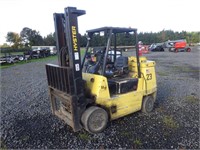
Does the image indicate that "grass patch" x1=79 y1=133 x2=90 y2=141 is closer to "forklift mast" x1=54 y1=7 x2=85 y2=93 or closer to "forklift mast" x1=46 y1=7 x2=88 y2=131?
"forklift mast" x1=46 y1=7 x2=88 y2=131

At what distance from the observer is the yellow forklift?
395 cm

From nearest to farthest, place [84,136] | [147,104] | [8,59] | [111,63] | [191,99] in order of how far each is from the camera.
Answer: [84,136] < [111,63] < [147,104] < [191,99] < [8,59]

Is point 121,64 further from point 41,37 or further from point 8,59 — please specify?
point 41,37

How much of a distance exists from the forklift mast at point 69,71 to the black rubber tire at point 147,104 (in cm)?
198

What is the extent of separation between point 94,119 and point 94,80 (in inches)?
34.9

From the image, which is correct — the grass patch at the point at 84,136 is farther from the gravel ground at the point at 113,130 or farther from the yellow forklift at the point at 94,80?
the yellow forklift at the point at 94,80

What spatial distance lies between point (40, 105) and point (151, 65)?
3.86 metres

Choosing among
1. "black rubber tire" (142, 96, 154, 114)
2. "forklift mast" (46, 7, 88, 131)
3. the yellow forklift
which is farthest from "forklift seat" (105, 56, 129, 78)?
"forklift mast" (46, 7, 88, 131)

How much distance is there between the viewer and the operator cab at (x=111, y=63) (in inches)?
177

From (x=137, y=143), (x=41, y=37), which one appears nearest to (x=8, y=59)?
(x=137, y=143)

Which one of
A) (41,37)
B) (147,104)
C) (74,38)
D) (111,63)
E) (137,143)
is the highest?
(41,37)

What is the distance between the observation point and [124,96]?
471 centimetres

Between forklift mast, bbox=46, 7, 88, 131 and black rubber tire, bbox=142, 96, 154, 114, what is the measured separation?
198 cm

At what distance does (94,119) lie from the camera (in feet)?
13.8
